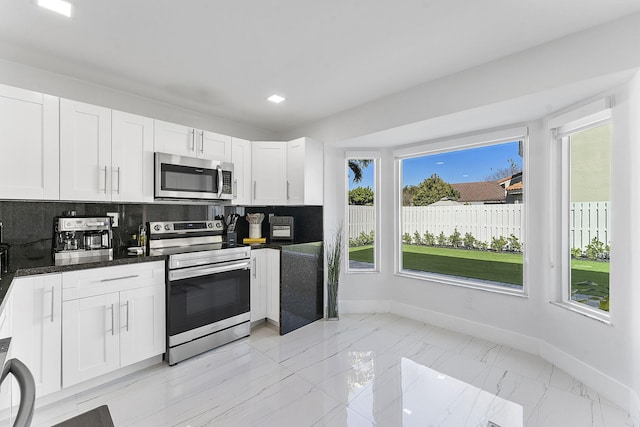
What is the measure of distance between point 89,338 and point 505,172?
157 inches

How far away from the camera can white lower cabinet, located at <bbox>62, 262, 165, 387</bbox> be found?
2.16m

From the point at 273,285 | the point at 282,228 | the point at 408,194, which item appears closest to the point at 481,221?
the point at 408,194

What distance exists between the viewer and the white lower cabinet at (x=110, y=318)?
216 centimetres

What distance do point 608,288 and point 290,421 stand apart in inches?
100

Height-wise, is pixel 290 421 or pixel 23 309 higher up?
pixel 23 309

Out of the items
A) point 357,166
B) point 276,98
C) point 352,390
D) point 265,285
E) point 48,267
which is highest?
point 276,98

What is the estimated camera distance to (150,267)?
2555 mm

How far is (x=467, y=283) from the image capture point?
3.36 metres

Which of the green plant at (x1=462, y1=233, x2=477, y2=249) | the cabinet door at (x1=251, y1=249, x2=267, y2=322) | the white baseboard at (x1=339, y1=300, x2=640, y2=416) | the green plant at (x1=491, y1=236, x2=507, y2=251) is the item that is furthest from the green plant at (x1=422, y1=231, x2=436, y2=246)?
the cabinet door at (x1=251, y1=249, x2=267, y2=322)

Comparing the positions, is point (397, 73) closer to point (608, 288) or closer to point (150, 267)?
point (608, 288)

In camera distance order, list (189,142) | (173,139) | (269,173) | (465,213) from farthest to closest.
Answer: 1. (269,173)
2. (465,213)
3. (189,142)
4. (173,139)

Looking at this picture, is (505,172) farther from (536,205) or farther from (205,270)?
(205,270)

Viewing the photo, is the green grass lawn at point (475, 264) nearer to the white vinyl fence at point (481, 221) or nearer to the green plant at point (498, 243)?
the green plant at point (498, 243)

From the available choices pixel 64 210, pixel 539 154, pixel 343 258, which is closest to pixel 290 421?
pixel 343 258
